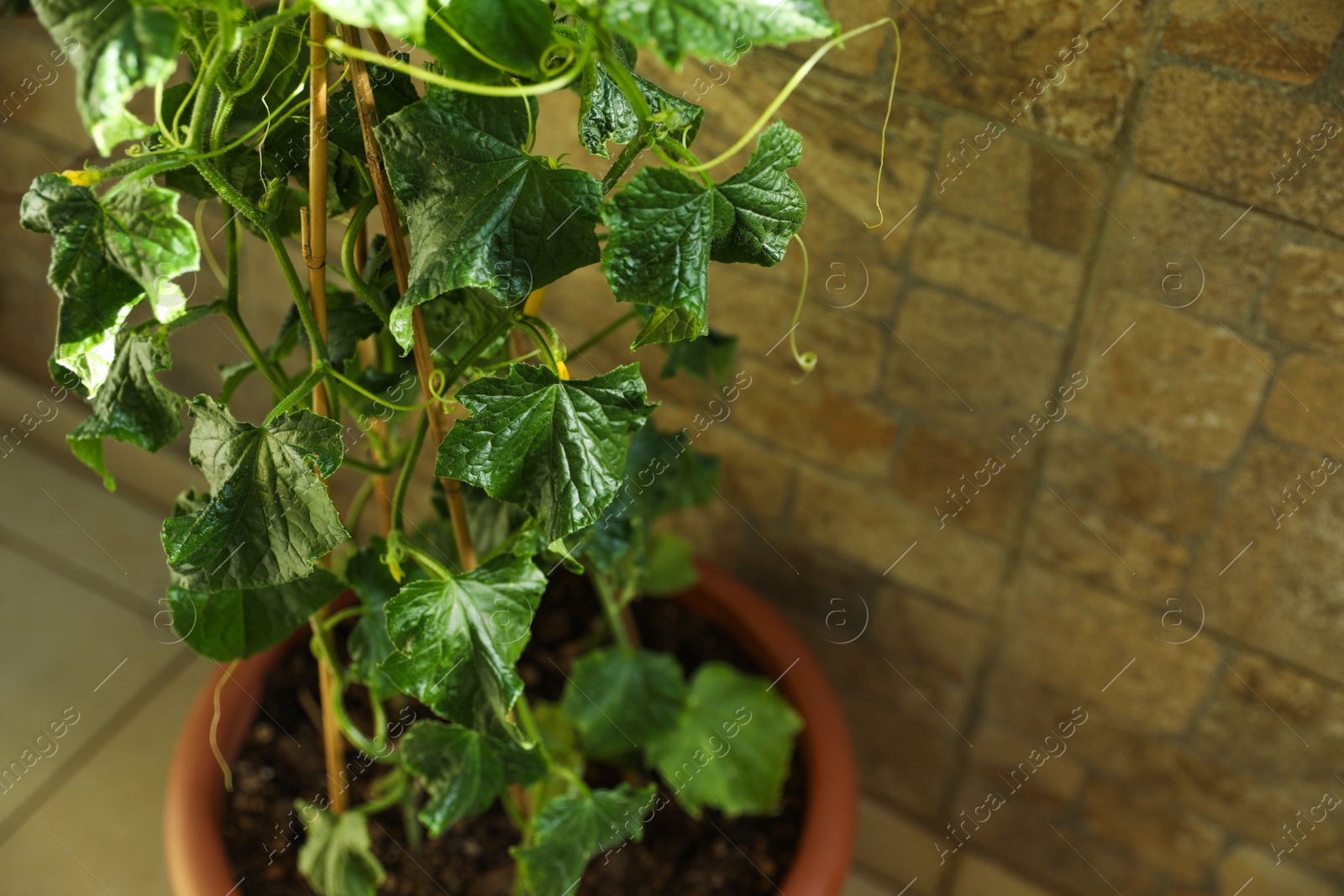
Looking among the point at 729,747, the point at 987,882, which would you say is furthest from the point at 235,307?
the point at 987,882

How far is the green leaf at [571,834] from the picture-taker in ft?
3.24

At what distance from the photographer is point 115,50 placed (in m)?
0.51

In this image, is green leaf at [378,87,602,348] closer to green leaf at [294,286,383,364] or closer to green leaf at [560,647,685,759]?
green leaf at [294,286,383,364]

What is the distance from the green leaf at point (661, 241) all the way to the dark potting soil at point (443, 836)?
744mm

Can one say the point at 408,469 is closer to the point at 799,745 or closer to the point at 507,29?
the point at 507,29

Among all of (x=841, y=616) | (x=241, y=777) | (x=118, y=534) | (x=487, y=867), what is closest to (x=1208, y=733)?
(x=841, y=616)

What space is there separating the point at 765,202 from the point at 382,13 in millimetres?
270

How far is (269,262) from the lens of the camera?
148 cm

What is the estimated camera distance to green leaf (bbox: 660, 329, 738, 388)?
101 cm

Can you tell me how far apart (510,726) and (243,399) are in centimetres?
111

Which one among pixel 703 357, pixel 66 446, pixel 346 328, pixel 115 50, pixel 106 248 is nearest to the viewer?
pixel 115 50

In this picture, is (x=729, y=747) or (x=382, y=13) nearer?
(x=382, y=13)

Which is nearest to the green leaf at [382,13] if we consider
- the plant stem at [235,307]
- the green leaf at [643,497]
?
the plant stem at [235,307]

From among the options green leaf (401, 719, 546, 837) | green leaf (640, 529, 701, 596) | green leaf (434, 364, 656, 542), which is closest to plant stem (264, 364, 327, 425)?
green leaf (434, 364, 656, 542)
